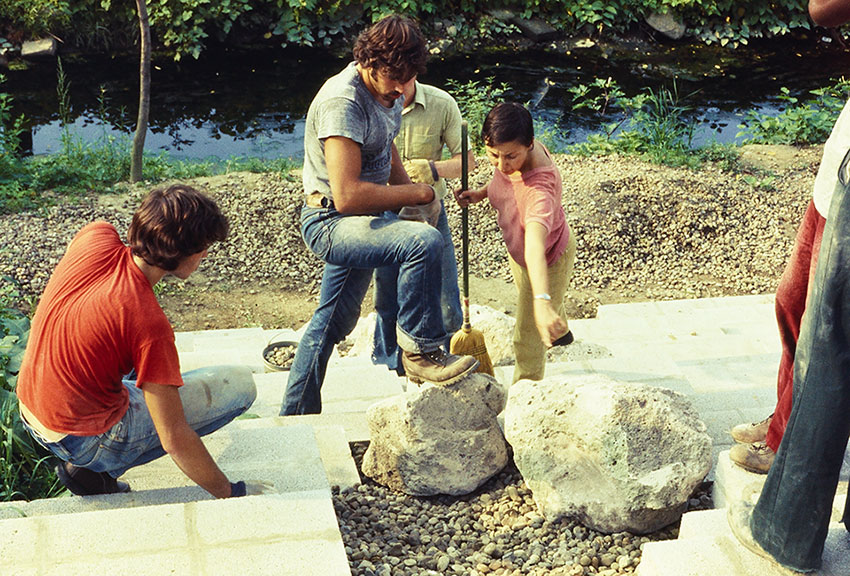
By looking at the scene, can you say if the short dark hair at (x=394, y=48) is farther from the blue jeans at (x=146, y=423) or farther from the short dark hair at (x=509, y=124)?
the blue jeans at (x=146, y=423)

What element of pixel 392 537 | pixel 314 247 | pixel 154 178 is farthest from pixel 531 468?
pixel 154 178

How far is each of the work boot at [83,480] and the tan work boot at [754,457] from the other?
2041mm

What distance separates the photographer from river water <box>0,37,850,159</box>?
34.6ft

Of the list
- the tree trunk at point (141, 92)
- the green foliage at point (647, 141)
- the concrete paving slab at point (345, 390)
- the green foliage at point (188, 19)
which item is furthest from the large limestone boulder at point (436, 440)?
the green foliage at point (188, 19)

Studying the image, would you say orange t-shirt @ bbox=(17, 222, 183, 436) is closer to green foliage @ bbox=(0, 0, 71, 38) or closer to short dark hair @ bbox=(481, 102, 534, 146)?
short dark hair @ bbox=(481, 102, 534, 146)

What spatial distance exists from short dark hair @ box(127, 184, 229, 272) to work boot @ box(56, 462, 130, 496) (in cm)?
71

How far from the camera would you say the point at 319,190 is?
3.59 metres

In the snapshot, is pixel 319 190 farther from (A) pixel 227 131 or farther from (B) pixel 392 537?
(A) pixel 227 131

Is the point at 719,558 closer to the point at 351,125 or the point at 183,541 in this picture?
the point at 183,541

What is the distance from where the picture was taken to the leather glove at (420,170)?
4.24m

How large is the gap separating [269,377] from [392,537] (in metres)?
1.69

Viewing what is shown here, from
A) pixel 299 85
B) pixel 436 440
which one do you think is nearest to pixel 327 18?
pixel 299 85

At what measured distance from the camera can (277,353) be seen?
5438 millimetres

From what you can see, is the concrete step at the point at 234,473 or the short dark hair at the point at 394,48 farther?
the short dark hair at the point at 394,48
